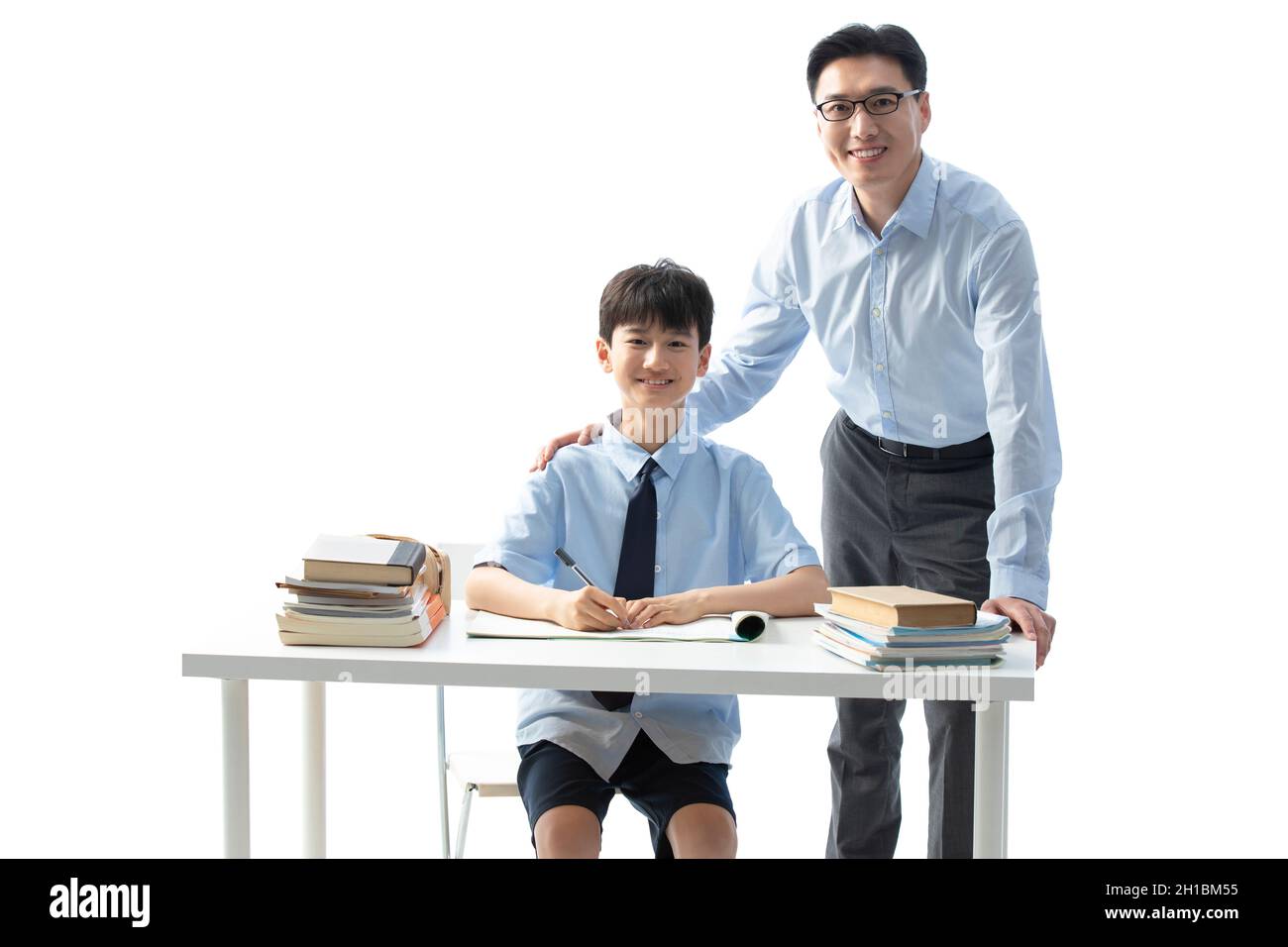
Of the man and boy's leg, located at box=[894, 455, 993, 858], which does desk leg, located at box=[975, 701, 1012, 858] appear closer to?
the man

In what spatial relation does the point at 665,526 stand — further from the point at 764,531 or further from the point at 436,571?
the point at 436,571

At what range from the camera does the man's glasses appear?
2777mm

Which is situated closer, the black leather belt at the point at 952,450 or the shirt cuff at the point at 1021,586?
the shirt cuff at the point at 1021,586

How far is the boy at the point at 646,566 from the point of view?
254cm

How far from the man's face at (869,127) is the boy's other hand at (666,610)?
934 millimetres

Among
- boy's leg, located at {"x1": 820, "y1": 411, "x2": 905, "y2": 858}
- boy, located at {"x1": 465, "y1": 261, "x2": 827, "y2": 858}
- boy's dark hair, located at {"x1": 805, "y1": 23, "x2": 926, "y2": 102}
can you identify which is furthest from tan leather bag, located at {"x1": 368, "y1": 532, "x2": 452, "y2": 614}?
boy's dark hair, located at {"x1": 805, "y1": 23, "x2": 926, "y2": 102}

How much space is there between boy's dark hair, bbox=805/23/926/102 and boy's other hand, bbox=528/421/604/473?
0.86m

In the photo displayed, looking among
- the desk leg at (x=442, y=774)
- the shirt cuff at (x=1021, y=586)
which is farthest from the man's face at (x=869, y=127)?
the desk leg at (x=442, y=774)

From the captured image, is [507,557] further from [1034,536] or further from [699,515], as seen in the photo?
[1034,536]

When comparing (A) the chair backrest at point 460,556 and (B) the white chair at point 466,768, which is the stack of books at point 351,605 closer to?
(B) the white chair at point 466,768

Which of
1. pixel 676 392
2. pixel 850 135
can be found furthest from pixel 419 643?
pixel 850 135

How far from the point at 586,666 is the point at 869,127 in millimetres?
1228

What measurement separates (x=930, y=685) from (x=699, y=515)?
72cm

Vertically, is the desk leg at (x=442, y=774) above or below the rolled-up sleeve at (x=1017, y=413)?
below
